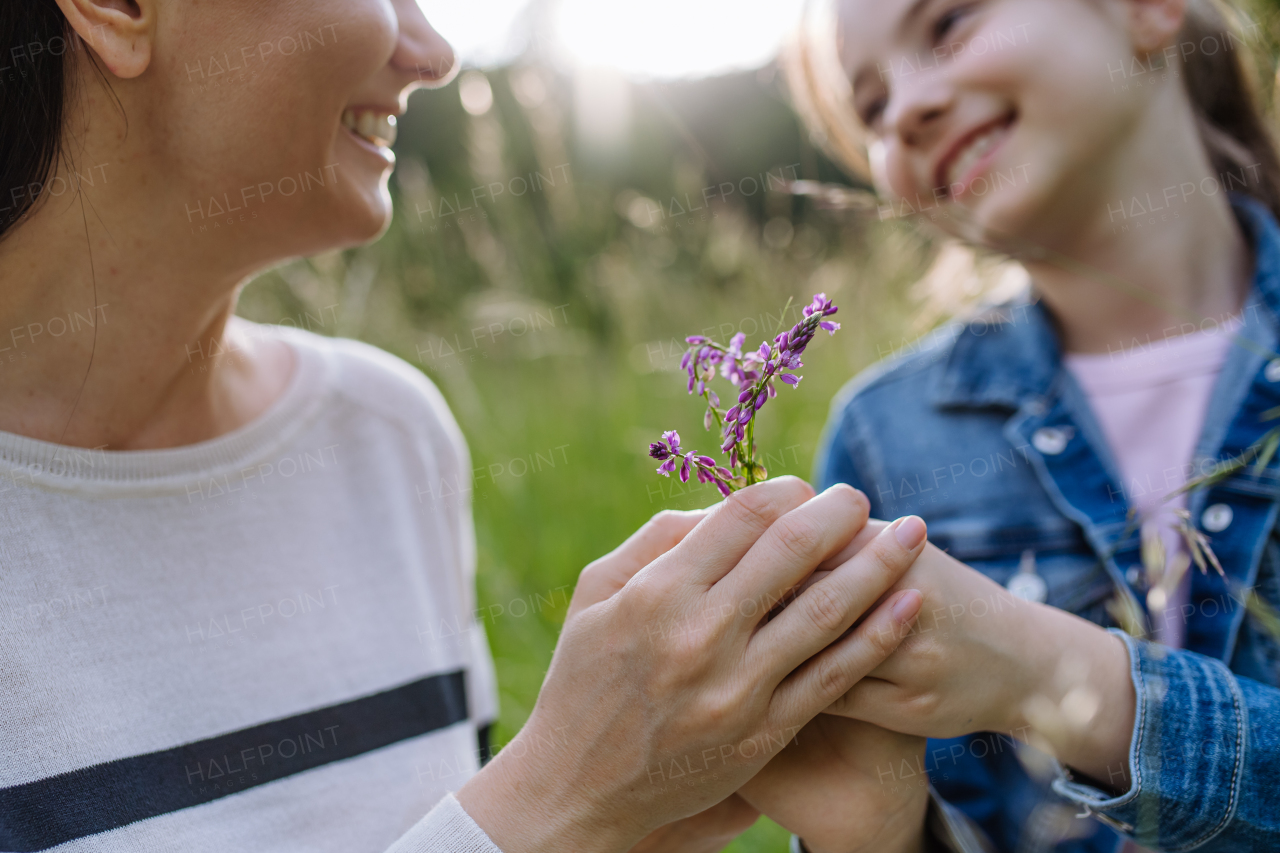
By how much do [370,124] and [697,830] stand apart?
140 cm

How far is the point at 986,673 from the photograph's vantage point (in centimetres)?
120

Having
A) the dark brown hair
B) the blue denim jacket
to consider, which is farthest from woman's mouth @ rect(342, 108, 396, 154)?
the blue denim jacket

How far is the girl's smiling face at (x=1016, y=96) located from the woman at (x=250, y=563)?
42.4 inches

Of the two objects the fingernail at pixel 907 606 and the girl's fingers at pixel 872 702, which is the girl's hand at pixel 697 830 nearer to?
the girl's fingers at pixel 872 702

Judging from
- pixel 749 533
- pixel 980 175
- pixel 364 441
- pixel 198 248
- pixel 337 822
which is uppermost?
pixel 198 248

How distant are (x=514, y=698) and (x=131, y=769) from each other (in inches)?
55.8

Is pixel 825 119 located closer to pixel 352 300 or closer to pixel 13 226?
pixel 352 300

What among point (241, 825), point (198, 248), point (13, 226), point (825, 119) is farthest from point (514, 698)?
point (825, 119)

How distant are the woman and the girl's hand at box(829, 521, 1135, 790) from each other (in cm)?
8

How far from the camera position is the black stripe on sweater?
1189mm

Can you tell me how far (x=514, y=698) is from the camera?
2607 millimetres

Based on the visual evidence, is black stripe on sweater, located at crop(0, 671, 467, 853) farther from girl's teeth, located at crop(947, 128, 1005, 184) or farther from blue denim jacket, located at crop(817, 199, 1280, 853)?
girl's teeth, located at crop(947, 128, 1005, 184)

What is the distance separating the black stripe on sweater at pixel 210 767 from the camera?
1189 mm

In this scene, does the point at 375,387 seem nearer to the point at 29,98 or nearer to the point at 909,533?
the point at 29,98
